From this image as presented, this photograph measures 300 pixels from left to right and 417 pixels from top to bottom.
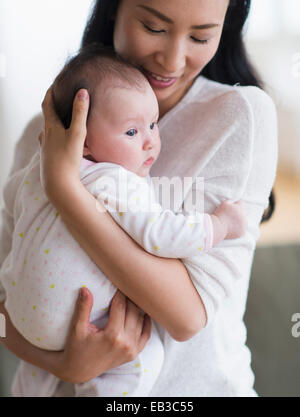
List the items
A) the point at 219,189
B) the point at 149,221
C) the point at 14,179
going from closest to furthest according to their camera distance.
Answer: the point at 149,221, the point at 219,189, the point at 14,179

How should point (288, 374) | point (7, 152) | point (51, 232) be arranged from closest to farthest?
1. point (51, 232)
2. point (288, 374)
3. point (7, 152)

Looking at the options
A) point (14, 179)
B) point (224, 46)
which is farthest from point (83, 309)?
point (224, 46)

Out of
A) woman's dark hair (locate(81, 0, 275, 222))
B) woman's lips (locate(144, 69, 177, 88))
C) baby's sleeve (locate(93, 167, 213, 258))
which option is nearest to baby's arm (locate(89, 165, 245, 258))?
baby's sleeve (locate(93, 167, 213, 258))

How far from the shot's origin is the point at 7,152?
9.88 feet

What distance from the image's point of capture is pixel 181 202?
95 cm

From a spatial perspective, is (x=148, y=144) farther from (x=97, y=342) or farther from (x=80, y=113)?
(x=97, y=342)

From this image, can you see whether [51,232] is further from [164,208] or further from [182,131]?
[182,131]

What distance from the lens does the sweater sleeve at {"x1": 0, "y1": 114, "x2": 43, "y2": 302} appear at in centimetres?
111

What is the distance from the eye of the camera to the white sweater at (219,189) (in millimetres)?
927

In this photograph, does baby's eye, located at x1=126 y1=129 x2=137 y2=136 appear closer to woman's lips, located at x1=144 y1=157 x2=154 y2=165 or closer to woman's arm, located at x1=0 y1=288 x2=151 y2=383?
woman's lips, located at x1=144 y1=157 x2=154 y2=165

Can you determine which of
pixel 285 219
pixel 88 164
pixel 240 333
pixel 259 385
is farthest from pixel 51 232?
pixel 285 219

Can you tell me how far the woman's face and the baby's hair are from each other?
2.2 inches

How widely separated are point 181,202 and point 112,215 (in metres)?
0.15
